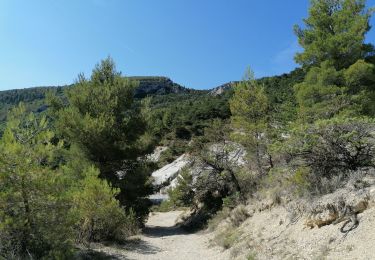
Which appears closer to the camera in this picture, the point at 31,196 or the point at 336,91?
the point at 31,196

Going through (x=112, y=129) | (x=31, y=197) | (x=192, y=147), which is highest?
(x=112, y=129)

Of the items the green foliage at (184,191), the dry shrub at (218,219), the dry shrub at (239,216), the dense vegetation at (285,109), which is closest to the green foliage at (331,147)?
the dense vegetation at (285,109)

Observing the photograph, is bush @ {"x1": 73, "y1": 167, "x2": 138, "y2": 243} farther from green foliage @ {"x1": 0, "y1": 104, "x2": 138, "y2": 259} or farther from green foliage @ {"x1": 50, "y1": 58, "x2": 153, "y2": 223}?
green foliage @ {"x1": 50, "y1": 58, "x2": 153, "y2": 223}

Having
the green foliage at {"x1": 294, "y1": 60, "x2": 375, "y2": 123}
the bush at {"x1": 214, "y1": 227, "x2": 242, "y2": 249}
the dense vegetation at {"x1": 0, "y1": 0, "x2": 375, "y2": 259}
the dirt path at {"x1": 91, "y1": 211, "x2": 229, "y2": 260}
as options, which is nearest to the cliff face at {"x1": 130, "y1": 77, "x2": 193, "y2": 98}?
the dense vegetation at {"x1": 0, "y1": 0, "x2": 375, "y2": 259}

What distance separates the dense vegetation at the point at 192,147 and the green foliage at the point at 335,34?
0.05 m

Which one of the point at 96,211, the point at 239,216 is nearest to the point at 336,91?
the point at 239,216

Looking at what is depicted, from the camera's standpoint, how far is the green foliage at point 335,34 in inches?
753

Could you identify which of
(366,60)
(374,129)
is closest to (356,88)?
(366,60)

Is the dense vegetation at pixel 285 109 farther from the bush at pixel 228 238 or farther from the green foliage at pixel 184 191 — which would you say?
the bush at pixel 228 238

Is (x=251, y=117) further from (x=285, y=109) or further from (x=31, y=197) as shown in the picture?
(x=31, y=197)

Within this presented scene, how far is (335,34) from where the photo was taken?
64.5 feet

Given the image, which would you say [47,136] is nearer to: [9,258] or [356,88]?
[9,258]

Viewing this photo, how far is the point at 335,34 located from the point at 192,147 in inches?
389

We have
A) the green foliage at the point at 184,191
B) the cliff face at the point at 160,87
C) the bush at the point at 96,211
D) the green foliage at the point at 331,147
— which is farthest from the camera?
the cliff face at the point at 160,87
